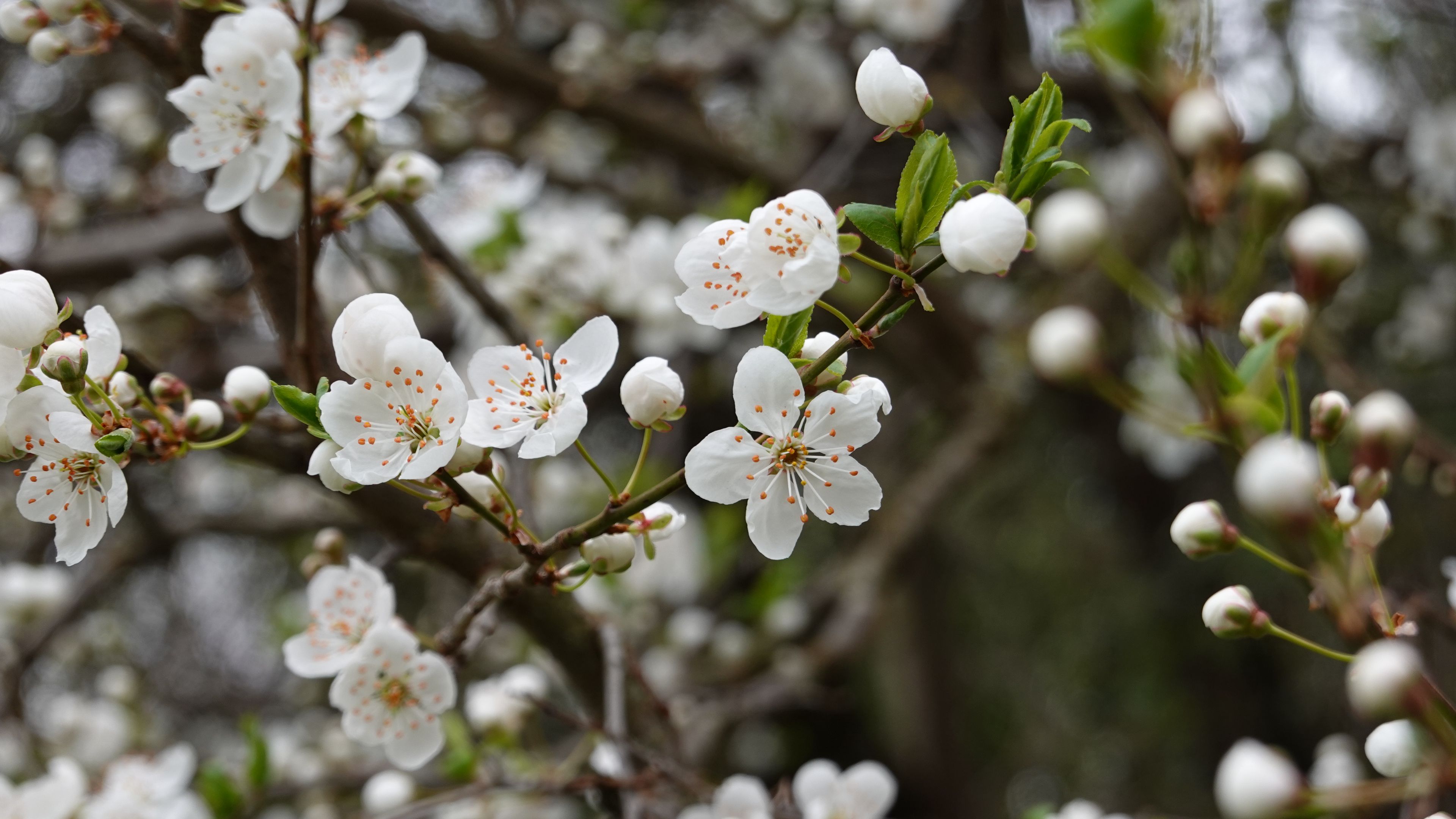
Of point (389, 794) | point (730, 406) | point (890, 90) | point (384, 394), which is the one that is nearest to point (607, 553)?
point (384, 394)

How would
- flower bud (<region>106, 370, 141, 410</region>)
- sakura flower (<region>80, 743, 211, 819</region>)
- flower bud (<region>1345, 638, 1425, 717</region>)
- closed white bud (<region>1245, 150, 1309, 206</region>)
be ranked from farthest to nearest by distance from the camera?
1. sakura flower (<region>80, 743, 211, 819</region>)
2. flower bud (<region>106, 370, 141, 410</region>)
3. closed white bud (<region>1245, 150, 1309, 206</region>)
4. flower bud (<region>1345, 638, 1425, 717</region>)

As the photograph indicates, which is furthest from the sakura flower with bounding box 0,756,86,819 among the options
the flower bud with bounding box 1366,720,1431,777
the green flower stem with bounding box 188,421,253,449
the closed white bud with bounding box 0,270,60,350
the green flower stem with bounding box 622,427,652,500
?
the flower bud with bounding box 1366,720,1431,777

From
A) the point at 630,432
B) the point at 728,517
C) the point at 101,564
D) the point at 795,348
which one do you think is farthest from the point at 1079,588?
the point at 795,348

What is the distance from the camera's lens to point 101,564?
103 inches

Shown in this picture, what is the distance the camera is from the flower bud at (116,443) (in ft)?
2.67

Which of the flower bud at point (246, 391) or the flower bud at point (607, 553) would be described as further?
the flower bud at point (246, 391)

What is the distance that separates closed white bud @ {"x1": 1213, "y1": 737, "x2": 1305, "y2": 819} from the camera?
602mm

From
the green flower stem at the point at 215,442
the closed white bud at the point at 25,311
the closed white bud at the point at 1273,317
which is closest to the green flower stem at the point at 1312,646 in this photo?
the closed white bud at the point at 1273,317

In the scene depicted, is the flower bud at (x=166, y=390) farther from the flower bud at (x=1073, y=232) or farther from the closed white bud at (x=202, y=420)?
the flower bud at (x=1073, y=232)

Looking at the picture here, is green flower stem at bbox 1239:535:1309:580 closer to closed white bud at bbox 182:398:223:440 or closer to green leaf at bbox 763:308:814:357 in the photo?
green leaf at bbox 763:308:814:357

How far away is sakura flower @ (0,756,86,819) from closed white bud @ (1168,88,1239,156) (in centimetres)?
157

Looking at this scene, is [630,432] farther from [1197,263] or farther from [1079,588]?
[1197,263]

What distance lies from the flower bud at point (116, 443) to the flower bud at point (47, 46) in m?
0.66

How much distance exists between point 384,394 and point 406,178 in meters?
0.48
